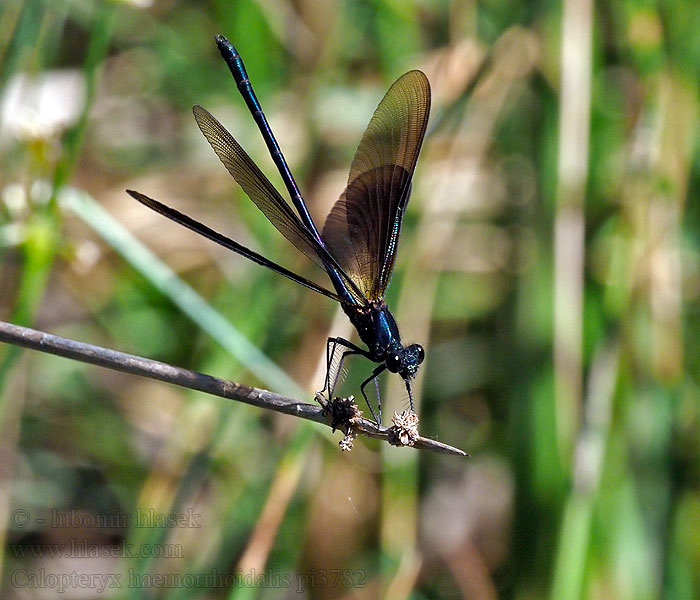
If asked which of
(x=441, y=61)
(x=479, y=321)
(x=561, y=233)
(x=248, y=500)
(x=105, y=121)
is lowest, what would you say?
(x=248, y=500)

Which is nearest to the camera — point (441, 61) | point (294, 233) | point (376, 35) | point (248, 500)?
point (294, 233)

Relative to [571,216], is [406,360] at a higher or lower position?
lower

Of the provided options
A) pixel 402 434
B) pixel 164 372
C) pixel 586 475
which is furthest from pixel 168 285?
pixel 586 475

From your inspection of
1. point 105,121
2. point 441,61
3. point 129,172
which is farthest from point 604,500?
point 105,121

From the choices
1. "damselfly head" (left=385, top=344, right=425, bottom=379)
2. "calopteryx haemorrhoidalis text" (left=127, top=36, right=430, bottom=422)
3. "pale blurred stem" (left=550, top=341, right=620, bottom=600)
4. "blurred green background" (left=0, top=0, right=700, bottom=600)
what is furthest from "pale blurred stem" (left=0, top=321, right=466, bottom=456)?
"pale blurred stem" (left=550, top=341, right=620, bottom=600)

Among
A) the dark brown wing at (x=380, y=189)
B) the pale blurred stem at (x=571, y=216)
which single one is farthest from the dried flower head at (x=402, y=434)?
the pale blurred stem at (x=571, y=216)

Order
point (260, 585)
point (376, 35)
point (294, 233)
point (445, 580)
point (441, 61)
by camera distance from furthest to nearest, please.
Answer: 1. point (376, 35)
2. point (441, 61)
3. point (445, 580)
4. point (260, 585)
5. point (294, 233)

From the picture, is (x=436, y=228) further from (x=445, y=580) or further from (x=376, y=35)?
(x=445, y=580)

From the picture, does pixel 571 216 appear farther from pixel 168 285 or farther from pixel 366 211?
pixel 168 285
